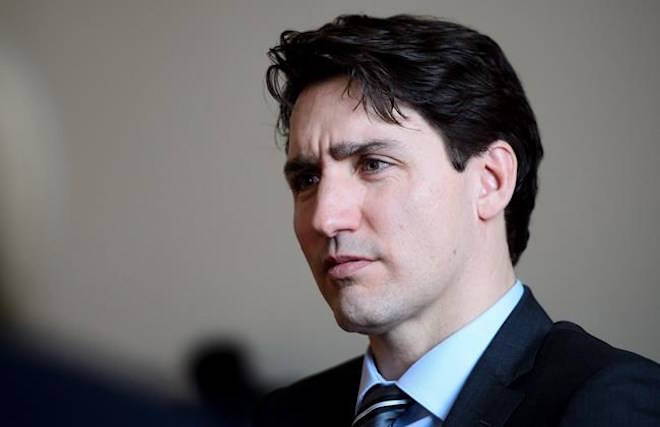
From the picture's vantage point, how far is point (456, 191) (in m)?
1.31

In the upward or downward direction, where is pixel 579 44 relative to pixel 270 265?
upward

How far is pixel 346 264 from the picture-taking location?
4.16ft

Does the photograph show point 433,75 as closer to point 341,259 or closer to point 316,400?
point 341,259

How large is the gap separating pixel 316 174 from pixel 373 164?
12 cm

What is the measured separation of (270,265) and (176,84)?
0.48 meters

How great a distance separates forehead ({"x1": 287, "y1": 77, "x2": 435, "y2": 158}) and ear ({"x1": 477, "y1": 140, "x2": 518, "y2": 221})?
121 millimetres

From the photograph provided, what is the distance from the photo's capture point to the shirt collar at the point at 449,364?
127 centimetres

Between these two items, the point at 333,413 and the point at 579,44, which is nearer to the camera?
the point at 333,413

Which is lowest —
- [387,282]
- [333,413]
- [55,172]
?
[333,413]

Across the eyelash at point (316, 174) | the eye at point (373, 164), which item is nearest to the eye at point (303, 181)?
the eyelash at point (316, 174)

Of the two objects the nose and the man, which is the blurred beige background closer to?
the man

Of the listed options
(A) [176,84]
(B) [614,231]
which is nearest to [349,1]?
(A) [176,84]

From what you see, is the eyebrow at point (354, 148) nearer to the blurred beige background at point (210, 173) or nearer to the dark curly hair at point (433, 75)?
the dark curly hair at point (433, 75)

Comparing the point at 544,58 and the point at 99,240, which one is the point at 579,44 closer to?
the point at 544,58
